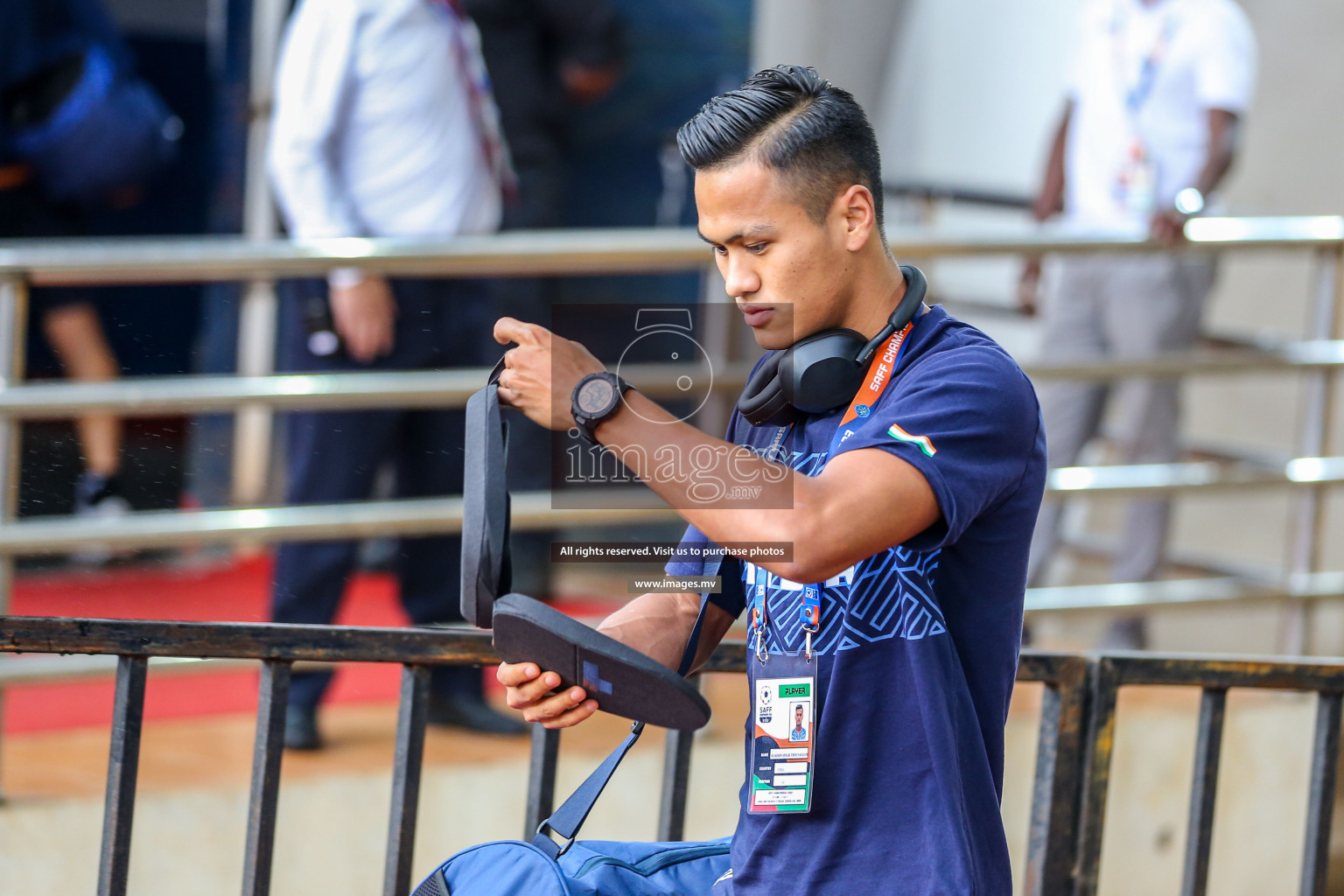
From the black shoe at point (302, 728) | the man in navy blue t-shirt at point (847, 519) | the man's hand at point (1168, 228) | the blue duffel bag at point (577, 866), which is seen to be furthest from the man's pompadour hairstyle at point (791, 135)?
the man's hand at point (1168, 228)

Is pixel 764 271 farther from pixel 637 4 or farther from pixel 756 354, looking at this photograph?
pixel 637 4

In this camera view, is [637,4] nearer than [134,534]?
No

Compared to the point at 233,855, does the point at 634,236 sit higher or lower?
higher

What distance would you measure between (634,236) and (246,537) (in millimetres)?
1108

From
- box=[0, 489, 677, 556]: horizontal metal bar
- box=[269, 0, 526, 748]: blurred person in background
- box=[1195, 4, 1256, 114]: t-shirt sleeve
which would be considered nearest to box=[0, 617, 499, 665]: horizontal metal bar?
box=[0, 489, 677, 556]: horizontal metal bar

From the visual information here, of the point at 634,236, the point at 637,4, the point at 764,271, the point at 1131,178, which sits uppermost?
the point at 637,4

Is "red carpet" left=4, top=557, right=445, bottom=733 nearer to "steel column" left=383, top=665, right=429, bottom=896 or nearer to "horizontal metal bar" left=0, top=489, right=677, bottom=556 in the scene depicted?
"horizontal metal bar" left=0, top=489, right=677, bottom=556

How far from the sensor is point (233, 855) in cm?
290

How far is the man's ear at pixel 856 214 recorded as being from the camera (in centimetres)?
146

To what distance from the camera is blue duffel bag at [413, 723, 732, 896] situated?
1508 millimetres

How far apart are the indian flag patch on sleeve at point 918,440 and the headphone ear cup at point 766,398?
0.16 metres

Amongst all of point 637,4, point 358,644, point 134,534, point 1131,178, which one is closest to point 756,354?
point 1131,178

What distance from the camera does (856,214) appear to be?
1462 millimetres

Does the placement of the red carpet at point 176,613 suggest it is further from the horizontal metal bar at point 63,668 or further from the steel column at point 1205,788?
the steel column at point 1205,788
